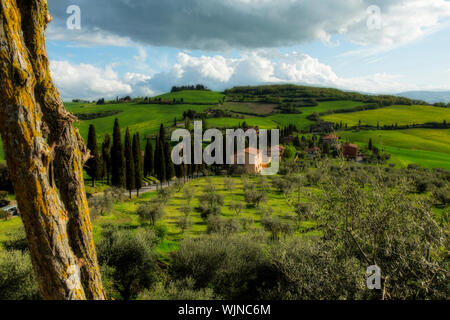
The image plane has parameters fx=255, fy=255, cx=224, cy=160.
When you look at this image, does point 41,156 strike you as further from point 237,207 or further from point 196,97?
point 196,97

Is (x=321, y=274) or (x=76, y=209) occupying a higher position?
(x=76, y=209)

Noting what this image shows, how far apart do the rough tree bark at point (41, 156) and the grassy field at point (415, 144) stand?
60.8 m

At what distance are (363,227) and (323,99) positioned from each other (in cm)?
17046

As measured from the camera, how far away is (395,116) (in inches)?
4729

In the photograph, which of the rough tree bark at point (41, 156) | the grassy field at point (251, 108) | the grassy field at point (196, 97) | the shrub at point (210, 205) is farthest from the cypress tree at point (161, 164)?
the grassy field at point (196, 97)

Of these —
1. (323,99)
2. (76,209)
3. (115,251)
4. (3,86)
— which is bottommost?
(115,251)

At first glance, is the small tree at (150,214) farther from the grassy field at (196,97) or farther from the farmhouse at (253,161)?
the grassy field at (196,97)

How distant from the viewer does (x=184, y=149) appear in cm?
6806

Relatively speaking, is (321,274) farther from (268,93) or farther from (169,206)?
(268,93)
